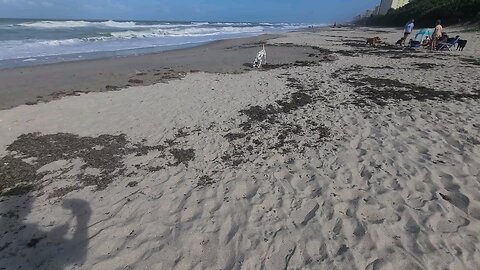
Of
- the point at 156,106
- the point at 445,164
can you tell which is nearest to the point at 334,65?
the point at 156,106

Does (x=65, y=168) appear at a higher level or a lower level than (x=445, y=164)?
lower

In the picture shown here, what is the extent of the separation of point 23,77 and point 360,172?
11.7m

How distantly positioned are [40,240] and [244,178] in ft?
8.46

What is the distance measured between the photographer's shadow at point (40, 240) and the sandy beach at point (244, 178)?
0.5 inches

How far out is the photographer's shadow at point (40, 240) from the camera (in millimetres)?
3156

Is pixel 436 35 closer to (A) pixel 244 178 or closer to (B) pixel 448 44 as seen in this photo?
(B) pixel 448 44

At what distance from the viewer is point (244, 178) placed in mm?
4539

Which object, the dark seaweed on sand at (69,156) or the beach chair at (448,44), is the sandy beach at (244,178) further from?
the beach chair at (448,44)

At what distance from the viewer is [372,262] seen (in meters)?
2.95

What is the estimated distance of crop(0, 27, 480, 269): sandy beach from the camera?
318cm

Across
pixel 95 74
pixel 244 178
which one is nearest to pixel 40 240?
pixel 244 178

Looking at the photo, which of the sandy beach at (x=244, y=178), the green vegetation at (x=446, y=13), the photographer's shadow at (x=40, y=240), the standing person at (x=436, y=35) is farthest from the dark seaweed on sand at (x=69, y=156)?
the green vegetation at (x=446, y=13)

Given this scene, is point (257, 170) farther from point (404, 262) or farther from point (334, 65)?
point (334, 65)

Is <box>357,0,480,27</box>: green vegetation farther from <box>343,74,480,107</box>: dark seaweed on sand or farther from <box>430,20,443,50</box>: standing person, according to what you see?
<box>343,74,480,107</box>: dark seaweed on sand
